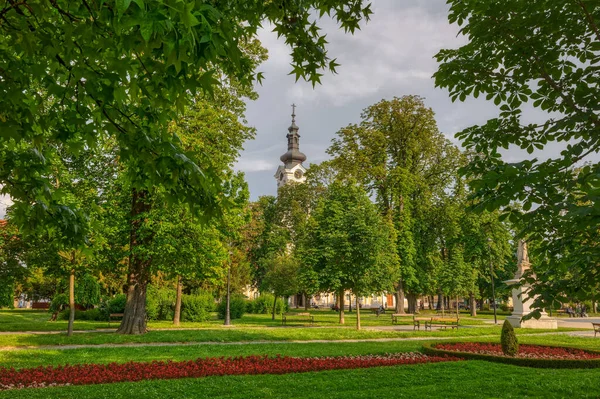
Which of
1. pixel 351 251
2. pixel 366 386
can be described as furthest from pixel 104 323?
pixel 366 386

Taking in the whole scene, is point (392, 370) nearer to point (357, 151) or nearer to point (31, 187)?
point (31, 187)

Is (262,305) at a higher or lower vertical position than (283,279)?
lower

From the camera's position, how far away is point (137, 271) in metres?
18.6

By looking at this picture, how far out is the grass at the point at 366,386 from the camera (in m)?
7.14

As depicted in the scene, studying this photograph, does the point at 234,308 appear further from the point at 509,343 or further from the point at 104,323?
the point at 509,343

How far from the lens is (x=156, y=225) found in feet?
55.9

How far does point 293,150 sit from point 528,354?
7008 cm

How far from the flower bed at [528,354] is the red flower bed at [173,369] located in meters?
1.57

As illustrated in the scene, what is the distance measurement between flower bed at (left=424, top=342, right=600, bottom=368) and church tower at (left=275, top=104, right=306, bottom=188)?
199ft

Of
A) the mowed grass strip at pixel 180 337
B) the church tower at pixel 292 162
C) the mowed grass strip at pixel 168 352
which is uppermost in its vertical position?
the church tower at pixel 292 162

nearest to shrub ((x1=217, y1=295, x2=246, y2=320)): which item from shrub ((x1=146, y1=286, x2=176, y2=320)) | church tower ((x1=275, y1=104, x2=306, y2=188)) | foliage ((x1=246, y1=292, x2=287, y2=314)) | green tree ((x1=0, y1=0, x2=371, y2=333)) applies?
shrub ((x1=146, y1=286, x2=176, y2=320))

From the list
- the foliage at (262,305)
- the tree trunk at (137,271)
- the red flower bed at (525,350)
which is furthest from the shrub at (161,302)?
the red flower bed at (525,350)

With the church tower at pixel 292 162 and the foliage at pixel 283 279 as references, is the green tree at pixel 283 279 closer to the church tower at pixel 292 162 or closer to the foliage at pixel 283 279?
the foliage at pixel 283 279

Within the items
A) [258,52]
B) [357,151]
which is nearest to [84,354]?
[258,52]
